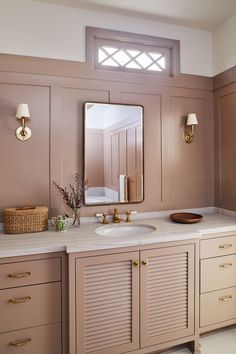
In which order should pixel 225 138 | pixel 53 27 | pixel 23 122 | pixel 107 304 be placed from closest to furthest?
pixel 107 304, pixel 23 122, pixel 53 27, pixel 225 138

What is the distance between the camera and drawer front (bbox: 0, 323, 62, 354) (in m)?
1.57

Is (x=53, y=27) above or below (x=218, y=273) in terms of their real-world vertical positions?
above

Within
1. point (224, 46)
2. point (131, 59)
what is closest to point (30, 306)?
point (131, 59)

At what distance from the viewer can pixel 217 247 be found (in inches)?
81.0

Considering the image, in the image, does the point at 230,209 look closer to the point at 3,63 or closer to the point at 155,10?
the point at 155,10

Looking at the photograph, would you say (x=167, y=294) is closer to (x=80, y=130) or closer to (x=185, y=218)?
(x=185, y=218)

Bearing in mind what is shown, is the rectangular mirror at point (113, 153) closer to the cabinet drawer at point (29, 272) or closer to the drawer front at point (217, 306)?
the cabinet drawer at point (29, 272)

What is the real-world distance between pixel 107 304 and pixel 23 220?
2.72 ft

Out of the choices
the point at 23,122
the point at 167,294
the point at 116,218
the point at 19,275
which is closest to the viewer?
the point at 19,275

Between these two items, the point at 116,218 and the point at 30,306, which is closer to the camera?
the point at 30,306

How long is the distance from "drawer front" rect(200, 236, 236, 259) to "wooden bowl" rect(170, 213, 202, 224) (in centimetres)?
22

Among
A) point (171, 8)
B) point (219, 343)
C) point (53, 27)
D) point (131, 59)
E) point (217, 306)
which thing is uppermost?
point (171, 8)

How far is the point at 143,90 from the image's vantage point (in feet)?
7.86

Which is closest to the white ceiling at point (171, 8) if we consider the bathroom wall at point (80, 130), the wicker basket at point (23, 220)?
the bathroom wall at point (80, 130)
